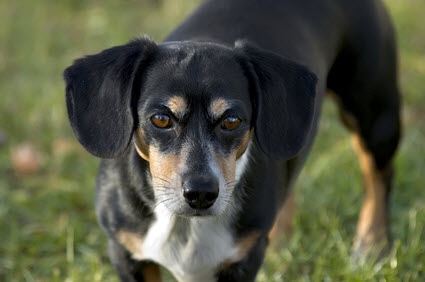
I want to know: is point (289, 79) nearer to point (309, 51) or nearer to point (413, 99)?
point (309, 51)

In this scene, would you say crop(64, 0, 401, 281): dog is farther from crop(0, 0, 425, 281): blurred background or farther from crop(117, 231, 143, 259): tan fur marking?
crop(0, 0, 425, 281): blurred background

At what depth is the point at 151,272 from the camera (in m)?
3.50

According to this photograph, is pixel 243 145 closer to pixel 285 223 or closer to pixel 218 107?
pixel 218 107

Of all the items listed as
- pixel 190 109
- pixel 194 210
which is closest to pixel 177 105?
pixel 190 109

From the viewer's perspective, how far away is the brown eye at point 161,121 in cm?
297

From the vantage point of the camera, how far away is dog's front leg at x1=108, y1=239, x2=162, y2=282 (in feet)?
11.1

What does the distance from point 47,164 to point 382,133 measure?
8.75 ft

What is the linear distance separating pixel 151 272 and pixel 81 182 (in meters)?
1.90

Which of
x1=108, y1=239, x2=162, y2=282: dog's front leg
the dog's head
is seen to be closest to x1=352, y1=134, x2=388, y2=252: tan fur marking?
the dog's head

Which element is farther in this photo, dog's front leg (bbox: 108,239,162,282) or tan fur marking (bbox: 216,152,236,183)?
dog's front leg (bbox: 108,239,162,282)

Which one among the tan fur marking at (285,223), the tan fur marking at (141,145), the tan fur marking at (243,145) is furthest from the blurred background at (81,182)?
the tan fur marking at (243,145)

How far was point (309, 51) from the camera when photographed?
153 inches

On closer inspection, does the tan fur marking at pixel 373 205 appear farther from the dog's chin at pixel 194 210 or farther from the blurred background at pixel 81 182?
the dog's chin at pixel 194 210

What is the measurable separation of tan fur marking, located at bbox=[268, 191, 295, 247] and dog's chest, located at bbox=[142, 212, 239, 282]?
1.37 m
